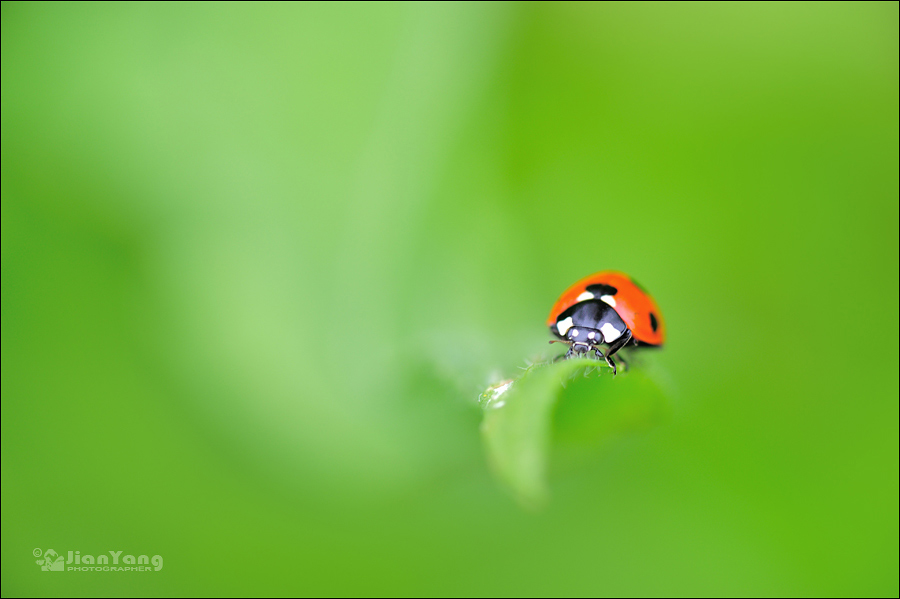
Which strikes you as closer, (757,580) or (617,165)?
(757,580)

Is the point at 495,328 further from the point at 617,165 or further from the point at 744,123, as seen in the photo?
the point at 744,123

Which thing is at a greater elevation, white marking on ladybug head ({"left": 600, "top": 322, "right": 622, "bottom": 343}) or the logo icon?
white marking on ladybug head ({"left": 600, "top": 322, "right": 622, "bottom": 343})

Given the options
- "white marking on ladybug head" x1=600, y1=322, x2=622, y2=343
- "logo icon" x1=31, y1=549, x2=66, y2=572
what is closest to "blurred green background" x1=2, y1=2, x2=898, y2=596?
"logo icon" x1=31, y1=549, x2=66, y2=572

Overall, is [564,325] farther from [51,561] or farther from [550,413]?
[51,561]

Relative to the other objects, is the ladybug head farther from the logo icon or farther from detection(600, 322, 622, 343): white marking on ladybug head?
the logo icon

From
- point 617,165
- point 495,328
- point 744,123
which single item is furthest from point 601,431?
point 744,123

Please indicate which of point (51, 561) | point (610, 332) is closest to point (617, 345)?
point (610, 332)

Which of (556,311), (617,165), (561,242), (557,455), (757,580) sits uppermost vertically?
(617,165)

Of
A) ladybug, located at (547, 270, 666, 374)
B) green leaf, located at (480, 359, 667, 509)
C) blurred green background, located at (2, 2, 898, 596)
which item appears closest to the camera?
green leaf, located at (480, 359, 667, 509)
